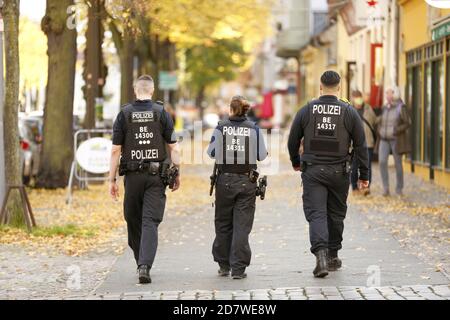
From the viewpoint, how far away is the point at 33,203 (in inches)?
820

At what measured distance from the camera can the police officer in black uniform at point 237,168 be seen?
11562 millimetres

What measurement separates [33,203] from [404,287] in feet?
37.5

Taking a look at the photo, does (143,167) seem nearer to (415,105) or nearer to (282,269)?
→ (282,269)

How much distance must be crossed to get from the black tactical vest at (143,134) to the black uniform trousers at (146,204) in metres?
0.17

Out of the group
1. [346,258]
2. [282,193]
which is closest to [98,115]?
[282,193]

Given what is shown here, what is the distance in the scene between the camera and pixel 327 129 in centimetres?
1144

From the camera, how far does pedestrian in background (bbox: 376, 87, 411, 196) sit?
21.3 metres

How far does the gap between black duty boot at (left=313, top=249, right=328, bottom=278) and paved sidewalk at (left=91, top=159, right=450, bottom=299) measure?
0.22 ft

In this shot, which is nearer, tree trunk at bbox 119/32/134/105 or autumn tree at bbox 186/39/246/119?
tree trunk at bbox 119/32/134/105

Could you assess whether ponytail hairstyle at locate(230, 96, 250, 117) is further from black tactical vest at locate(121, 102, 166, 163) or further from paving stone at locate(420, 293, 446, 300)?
paving stone at locate(420, 293, 446, 300)

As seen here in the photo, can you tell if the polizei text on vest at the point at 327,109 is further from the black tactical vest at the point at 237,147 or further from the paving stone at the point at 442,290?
the paving stone at the point at 442,290

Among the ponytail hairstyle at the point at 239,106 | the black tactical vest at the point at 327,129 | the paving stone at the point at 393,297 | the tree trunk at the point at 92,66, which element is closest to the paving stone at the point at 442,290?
the paving stone at the point at 393,297

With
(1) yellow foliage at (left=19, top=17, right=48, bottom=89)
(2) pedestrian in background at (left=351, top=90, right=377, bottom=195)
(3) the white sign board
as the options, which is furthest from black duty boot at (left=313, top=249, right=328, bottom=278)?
(1) yellow foliage at (left=19, top=17, right=48, bottom=89)
